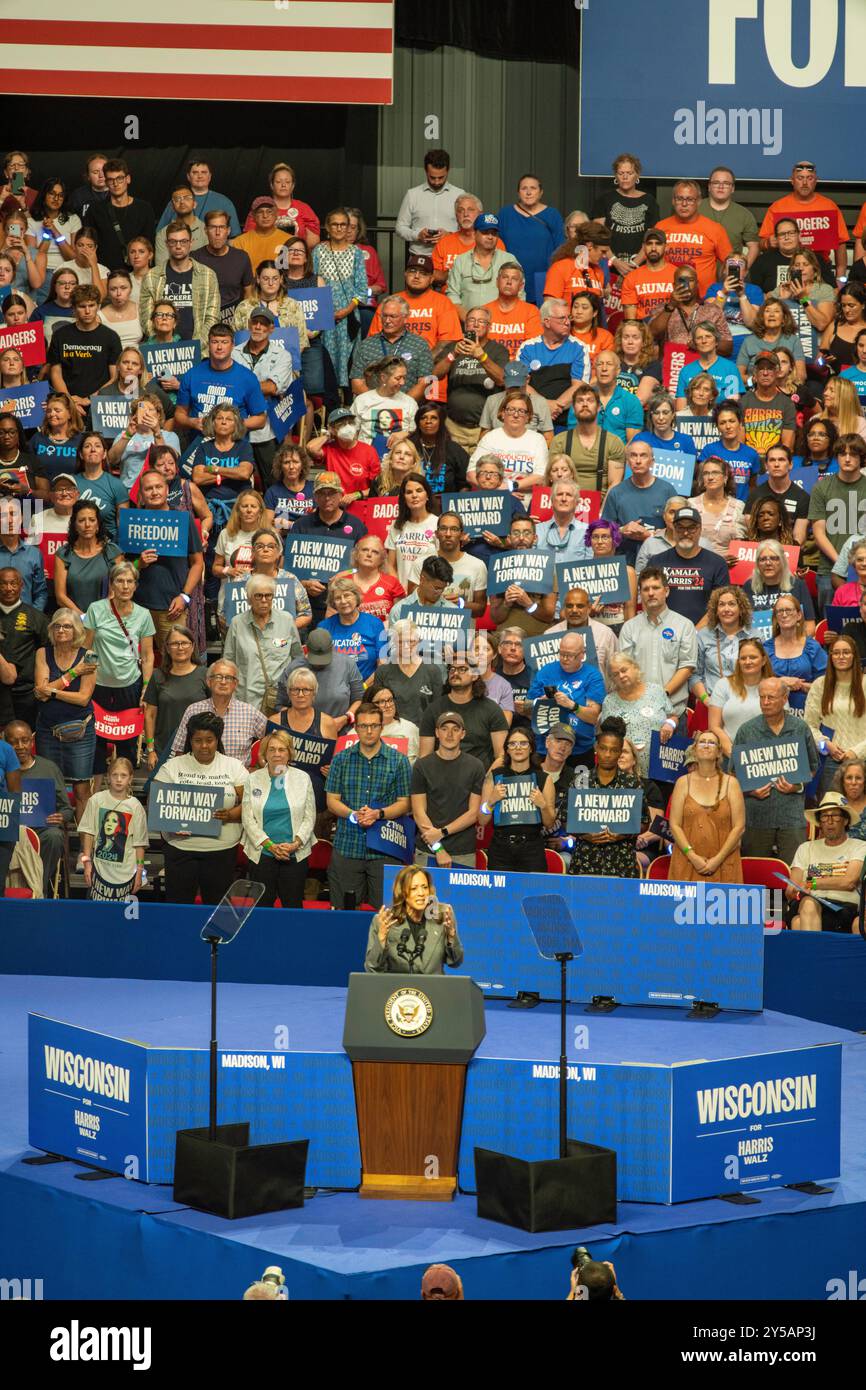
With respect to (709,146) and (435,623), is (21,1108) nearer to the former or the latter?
(435,623)

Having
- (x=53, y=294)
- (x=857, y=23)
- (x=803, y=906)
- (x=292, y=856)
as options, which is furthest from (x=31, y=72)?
(x=803, y=906)

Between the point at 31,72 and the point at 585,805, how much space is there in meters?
11.0

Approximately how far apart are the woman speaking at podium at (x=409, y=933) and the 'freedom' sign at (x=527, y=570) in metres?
4.77

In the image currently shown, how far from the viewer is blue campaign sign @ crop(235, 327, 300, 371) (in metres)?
17.2

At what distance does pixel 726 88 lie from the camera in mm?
20438

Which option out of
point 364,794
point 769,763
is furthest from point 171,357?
point 769,763

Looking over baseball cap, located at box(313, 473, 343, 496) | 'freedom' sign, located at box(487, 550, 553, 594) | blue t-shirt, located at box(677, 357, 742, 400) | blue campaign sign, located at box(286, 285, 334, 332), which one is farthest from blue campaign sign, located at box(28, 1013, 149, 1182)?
blue t-shirt, located at box(677, 357, 742, 400)

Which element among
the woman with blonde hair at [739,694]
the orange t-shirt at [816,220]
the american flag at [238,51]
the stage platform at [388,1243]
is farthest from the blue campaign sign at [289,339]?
the stage platform at [388,1243]

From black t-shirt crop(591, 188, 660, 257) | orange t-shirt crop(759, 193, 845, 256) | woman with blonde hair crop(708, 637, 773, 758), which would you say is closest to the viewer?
woman with blonde hair crop(708, 637, 773, 758)

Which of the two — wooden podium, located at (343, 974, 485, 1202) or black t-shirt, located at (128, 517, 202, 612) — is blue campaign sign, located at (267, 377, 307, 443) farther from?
wooden podium, located at (343, 974, 485, 1202)

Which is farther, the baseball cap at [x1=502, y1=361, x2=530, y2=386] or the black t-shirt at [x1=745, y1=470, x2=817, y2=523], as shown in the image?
the baseball cap at [x1=502, y1=361, x2=530, y2=386]

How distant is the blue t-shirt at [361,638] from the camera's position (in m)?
14.6

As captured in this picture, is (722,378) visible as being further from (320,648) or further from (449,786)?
Answer: (449,786)

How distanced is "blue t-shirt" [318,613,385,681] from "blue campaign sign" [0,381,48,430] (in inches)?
143
